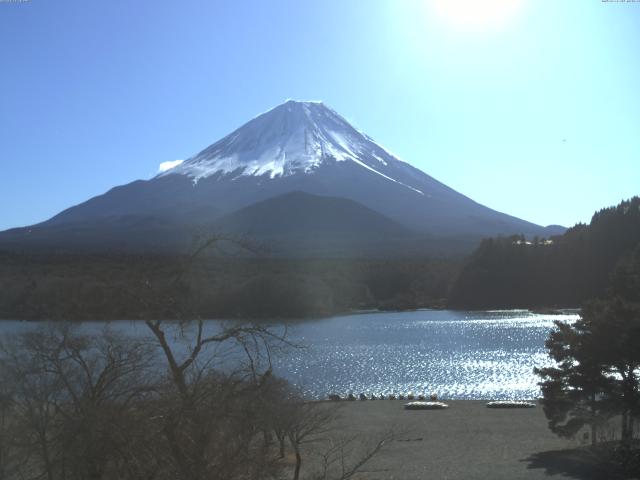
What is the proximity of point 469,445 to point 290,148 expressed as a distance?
10235 cm

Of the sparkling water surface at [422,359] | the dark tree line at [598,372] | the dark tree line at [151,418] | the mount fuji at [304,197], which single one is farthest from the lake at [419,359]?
the mount fuji at [304,197]

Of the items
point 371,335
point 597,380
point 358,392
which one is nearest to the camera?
point 597,380

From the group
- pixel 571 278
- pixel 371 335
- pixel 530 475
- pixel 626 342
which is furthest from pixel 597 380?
pixel 571 278

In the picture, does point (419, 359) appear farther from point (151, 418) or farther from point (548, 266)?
point (548, 266)

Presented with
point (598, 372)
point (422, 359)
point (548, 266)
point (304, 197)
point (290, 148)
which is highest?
point (290, 148)

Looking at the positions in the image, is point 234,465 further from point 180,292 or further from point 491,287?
point 491,287

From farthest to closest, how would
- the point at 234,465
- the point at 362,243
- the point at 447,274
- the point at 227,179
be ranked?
1. the point at 227,179
2. the point at 362,243
3. the point at 447,274
4. the point at 234,465

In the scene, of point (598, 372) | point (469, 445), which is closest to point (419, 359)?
point (469, 445)

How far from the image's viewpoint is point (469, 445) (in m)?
14.3

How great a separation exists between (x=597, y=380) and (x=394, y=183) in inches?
3751

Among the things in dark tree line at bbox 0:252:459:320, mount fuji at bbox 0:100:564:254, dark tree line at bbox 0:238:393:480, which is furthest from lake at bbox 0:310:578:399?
mount fuji at bbox 0:100:564:254

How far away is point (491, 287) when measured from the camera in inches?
2611

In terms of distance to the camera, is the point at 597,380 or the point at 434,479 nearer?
the point at 434,479

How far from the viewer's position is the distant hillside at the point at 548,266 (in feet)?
202
